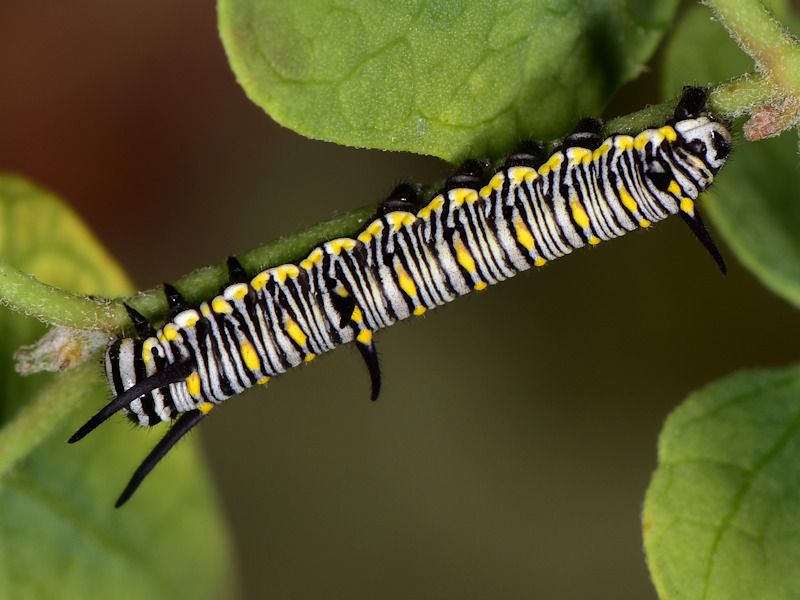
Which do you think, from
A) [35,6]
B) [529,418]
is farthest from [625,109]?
[35,6]

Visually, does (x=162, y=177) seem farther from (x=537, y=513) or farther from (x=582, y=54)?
(x=582, y=54)

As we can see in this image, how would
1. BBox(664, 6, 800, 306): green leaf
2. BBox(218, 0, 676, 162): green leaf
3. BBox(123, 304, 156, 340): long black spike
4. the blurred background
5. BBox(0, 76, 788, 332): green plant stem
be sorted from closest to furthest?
BBox(0, 76, 788, 332): green plant stem < BBox(218, 0, 676, 162): green leaf < BBox(123, 304, 156, 340): long black spike < BBox(664, 6, 800, 306): green leaf < the blurred background

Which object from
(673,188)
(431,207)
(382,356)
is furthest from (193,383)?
(382,356)

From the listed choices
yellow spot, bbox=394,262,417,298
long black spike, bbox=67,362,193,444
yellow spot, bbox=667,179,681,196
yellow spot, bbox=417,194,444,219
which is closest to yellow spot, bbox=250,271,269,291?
long black spike, bbox=67,362,193,444

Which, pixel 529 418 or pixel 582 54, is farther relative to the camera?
pixel 529 418

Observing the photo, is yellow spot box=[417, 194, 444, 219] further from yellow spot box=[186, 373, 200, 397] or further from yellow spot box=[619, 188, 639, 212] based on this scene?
yellow spot box=[186, 373, 200, 397]

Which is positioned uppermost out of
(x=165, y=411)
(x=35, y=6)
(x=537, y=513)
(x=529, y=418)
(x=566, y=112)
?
(x=35, y=6)

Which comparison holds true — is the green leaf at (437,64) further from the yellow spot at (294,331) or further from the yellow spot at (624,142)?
the yellow spot at (294,331)
